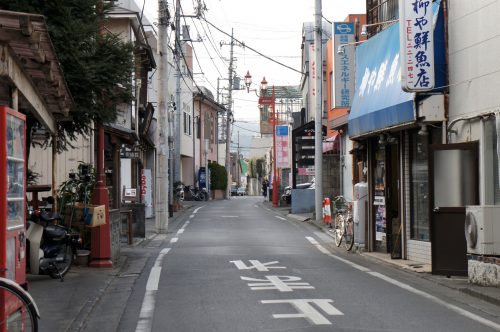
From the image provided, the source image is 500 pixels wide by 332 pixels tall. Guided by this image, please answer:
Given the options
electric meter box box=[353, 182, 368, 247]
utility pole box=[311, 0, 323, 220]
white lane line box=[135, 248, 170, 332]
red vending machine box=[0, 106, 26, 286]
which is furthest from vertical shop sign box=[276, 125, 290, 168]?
red vending machine box=[0, 106, 26, 286]

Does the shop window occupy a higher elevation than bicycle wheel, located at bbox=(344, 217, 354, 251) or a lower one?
higher

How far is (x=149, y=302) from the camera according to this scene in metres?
9.70

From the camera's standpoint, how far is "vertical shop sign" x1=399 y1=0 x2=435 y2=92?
40.7ft

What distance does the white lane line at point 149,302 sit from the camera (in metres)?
8.07

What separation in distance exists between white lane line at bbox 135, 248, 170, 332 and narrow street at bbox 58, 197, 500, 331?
0.01 m

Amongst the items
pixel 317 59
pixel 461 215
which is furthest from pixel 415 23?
pixel 317 59

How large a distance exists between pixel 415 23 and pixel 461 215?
139 inches

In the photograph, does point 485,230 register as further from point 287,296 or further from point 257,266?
point 257,266

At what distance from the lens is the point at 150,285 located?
1139cm

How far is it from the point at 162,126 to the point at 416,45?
13.3 metres

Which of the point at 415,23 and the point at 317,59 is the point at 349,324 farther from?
the point at 317,59

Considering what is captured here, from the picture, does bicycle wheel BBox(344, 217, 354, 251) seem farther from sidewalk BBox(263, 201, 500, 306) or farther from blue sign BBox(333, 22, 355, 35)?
blue sign BBox(333, 22, 355, 35)

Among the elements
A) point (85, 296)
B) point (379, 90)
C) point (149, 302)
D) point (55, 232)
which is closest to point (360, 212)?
point (379, 90)

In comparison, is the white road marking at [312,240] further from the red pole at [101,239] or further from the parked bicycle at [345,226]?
the red pole at [101,239]
